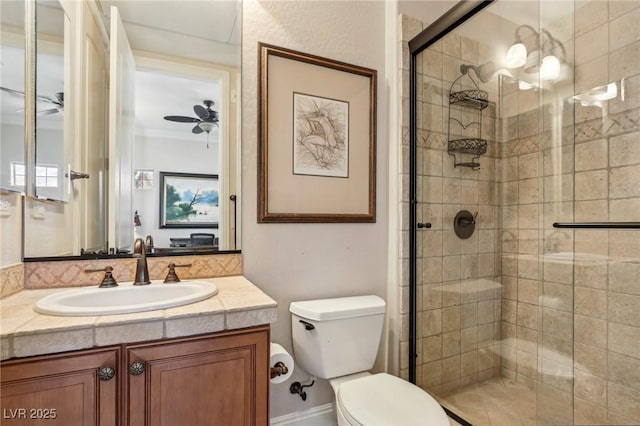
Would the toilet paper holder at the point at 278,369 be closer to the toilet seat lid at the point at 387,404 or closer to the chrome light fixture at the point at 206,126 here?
the toilet seat lid at the point at 387,404

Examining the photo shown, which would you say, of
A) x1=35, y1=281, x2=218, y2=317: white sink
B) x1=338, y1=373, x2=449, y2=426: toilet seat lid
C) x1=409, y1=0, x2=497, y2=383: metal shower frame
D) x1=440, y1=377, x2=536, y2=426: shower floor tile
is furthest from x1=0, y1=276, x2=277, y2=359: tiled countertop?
x1=440, y1=377, x2=536, y2=426: shower floor tile

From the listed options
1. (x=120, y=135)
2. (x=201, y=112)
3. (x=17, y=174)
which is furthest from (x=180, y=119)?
(x=17, y=174)

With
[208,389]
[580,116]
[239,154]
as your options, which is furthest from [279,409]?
[580,116]

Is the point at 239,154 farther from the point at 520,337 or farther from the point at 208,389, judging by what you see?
the point at 520,337

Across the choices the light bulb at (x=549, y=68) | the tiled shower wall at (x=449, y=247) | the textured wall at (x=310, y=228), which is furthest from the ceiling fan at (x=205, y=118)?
the light bulb at (x=549, y=68)

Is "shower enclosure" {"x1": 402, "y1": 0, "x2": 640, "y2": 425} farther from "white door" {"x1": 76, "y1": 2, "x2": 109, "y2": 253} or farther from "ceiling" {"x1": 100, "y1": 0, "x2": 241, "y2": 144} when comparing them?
"white door" {"x1": 76, "y1": 2, "x2": 109, "y2": 253}

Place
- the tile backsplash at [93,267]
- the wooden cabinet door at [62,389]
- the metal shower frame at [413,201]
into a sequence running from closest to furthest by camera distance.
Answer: the wooden cabinet door at [62,389], the tile backsplash at [93,267], the metal shower frame at [413,201]

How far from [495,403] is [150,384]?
183cm

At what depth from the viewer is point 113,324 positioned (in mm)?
A: 853

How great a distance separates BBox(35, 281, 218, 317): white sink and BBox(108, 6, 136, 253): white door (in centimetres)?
25

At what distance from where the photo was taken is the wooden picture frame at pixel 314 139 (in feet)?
5.17

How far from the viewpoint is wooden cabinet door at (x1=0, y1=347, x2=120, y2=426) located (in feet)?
2.56

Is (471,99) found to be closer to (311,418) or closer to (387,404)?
(387,404)

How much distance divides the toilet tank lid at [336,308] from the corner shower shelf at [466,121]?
0.99 meters
